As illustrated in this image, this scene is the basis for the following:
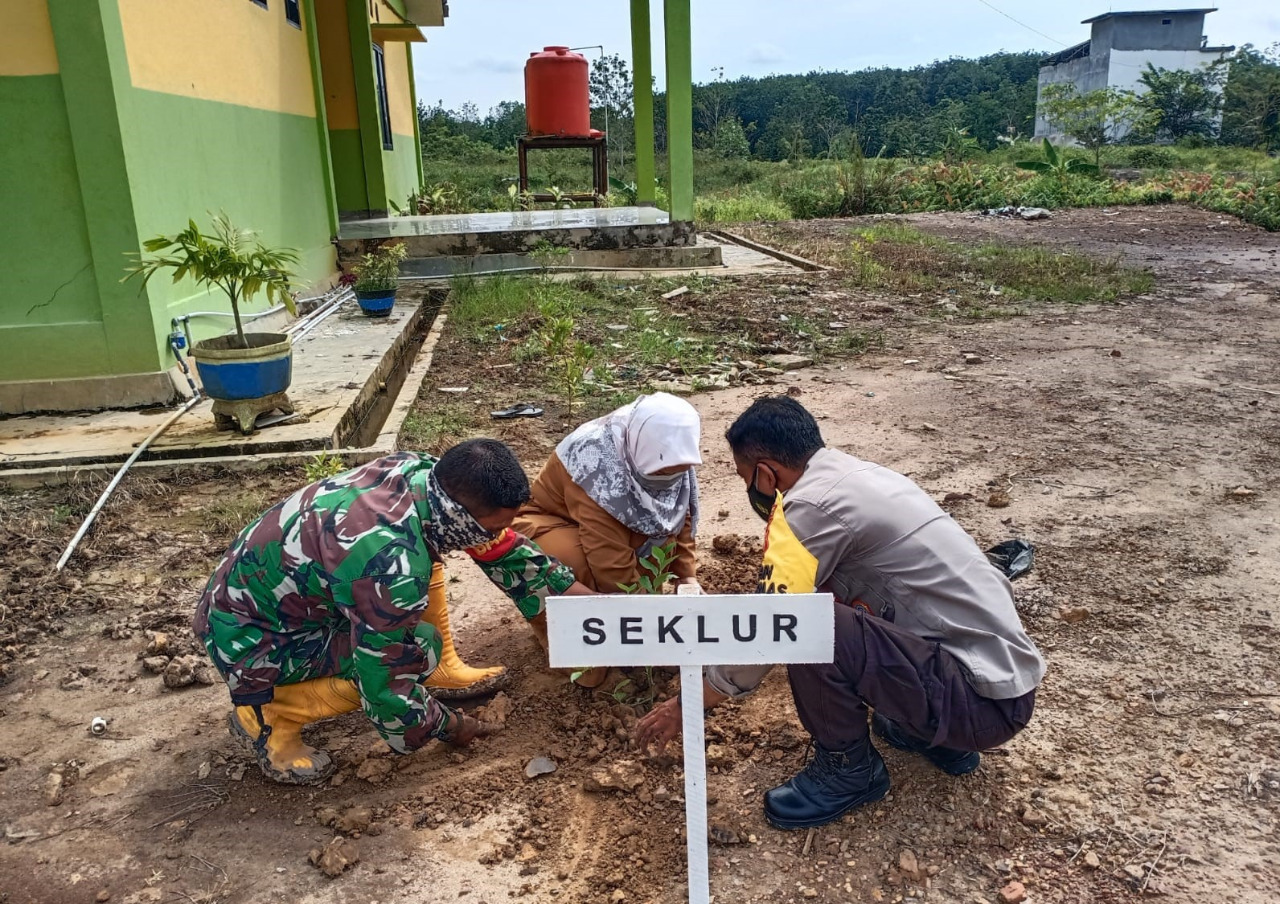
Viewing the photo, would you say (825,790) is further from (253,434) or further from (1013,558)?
(253,434)

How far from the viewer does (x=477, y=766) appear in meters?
2.57

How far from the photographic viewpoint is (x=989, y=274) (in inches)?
413

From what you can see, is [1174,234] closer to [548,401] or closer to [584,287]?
[584,287]

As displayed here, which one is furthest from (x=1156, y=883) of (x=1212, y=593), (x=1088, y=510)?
(x=1088, y=510)

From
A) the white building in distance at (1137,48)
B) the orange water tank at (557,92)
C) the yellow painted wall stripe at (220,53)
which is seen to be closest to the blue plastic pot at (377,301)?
the yellow painted wall stripe at (220,53)

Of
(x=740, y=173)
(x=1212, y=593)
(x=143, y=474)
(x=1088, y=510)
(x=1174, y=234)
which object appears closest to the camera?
(x=1212, y=593)

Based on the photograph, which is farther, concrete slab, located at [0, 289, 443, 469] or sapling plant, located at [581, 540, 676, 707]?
concrete slab, located at [0, 289, 443, 469]

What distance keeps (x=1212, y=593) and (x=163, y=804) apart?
3495mm

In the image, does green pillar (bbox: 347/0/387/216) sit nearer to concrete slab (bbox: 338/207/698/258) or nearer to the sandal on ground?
concrete slab (bbox: 338/207/698/258)

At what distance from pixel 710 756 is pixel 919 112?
5149 centimetres

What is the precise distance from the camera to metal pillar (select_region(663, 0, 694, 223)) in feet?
32.1

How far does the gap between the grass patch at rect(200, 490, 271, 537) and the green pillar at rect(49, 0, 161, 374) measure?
1601 mm

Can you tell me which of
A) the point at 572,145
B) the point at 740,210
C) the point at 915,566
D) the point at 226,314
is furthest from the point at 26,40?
the point at 740,210

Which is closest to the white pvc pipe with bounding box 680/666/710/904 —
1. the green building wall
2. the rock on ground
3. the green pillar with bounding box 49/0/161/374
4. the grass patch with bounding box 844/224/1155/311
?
the rock on ground
